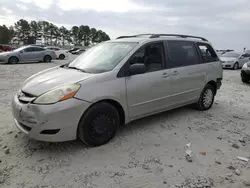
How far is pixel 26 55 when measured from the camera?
1616cm

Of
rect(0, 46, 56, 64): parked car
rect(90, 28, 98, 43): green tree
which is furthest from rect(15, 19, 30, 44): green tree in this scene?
rect(0, 46, 56, 64): parked car

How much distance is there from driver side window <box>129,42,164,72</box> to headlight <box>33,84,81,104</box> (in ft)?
3.65

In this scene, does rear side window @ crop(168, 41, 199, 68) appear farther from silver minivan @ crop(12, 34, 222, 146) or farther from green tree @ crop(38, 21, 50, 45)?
green tree @ crop(38, 21, 50, 45)

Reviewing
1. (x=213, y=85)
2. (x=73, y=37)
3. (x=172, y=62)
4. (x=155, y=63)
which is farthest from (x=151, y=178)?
(x=73, y=37)

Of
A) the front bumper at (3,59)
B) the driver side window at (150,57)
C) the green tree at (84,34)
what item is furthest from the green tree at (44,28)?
the driver side window at (150,57)

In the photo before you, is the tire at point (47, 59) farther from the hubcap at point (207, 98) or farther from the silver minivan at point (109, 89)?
the hubcap at point (207, 98)

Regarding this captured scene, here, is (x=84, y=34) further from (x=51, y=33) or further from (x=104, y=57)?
(x=104, y=57)

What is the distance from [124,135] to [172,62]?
167 centimetres

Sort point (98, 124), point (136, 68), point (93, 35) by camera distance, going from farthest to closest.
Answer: point (93, 35) → point (136, 68) → point (98, 124)

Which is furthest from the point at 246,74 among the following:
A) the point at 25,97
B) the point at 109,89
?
the point at 25,97

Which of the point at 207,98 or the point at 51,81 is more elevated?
the point at 51,81

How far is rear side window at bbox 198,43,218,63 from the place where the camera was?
16.3 feet

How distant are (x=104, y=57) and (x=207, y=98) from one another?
2797 millimetres

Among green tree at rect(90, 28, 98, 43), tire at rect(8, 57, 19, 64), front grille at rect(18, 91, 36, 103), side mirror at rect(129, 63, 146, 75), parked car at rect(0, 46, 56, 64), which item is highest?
green tree at rect(90, 28, 98, 43)
